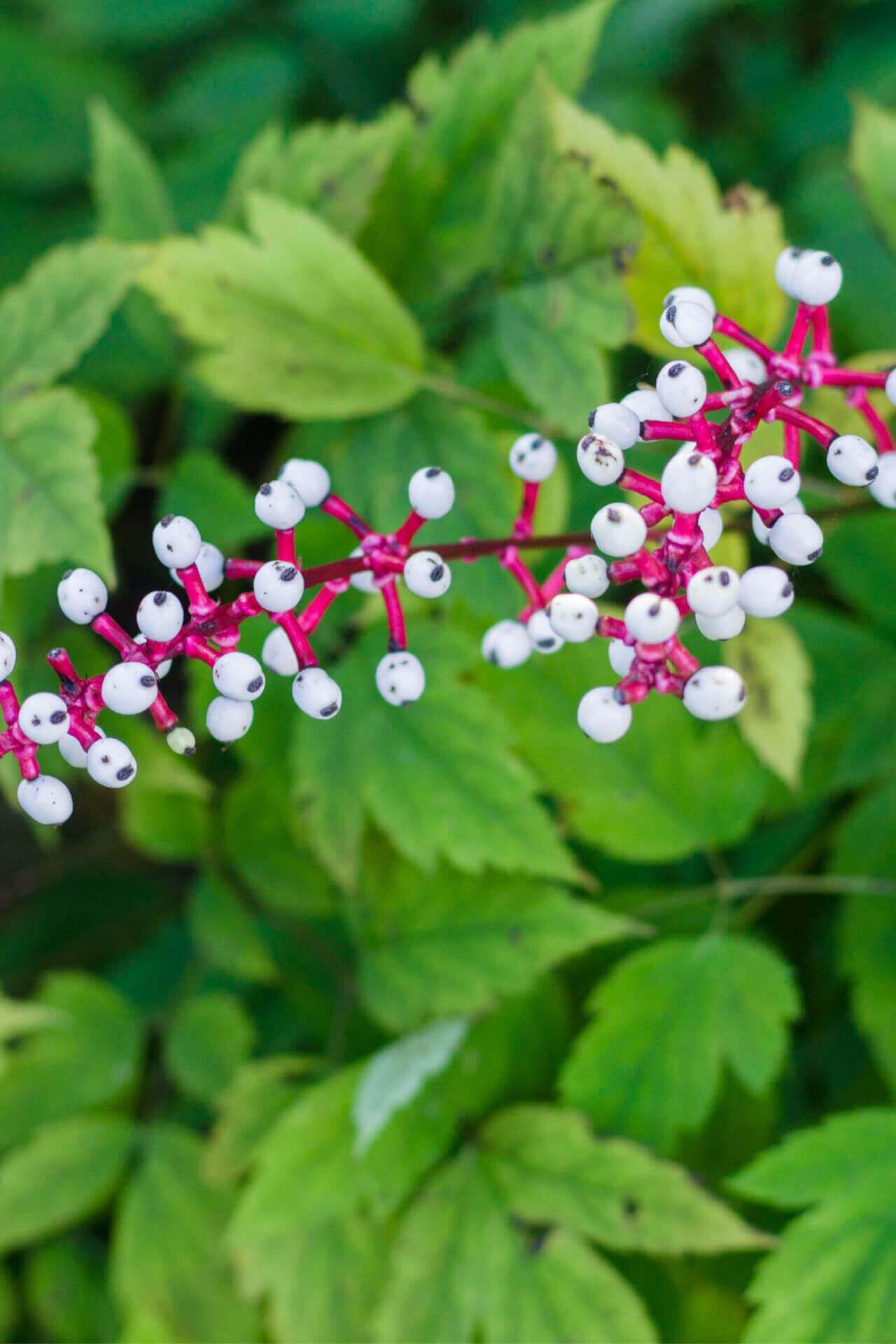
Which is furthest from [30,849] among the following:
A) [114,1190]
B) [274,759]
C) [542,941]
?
[542,941]

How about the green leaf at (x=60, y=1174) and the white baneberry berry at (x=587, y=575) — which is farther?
the green leaf at (x=60, y=1174)

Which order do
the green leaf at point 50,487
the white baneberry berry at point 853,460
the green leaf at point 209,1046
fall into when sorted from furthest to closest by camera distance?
the green leaf at point 209,1046
the green leaf at point 50,487
the white baneberry berry at point 853,460

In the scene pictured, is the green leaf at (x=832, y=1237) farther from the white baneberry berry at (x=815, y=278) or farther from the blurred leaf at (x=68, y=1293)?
the blurred leaf at (x=68, y=1293)

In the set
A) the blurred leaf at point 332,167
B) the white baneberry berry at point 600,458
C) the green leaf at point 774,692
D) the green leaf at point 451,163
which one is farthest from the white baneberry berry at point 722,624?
the blurred leaf at point 332,167

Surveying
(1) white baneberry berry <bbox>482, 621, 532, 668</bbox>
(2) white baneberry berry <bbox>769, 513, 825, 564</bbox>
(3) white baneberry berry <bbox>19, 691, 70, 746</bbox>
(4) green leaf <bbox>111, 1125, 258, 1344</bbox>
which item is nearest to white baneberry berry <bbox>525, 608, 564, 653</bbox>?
(1) white baneberry berry <bbox>482, 621, 532, 668</bbox>

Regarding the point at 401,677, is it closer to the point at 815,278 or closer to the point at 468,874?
the point at 815,278

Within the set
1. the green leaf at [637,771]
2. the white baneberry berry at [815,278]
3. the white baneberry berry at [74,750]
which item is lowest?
the green leaf at [637,771]

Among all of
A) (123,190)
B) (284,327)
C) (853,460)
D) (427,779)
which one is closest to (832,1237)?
(427,779)
